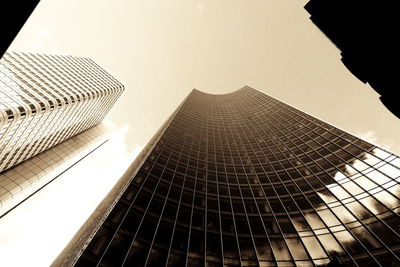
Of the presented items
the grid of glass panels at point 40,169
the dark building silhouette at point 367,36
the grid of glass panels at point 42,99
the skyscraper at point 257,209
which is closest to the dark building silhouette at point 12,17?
the dark building silhouette at point 367,36

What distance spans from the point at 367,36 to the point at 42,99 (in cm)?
7296

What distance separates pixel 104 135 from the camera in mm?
122812

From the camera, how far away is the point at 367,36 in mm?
4539

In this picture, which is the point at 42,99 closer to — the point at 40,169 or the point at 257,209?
the point at 40,169

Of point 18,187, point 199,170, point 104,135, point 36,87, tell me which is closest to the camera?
point 199,170

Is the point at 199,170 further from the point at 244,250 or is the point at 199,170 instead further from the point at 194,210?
the point at 244,250

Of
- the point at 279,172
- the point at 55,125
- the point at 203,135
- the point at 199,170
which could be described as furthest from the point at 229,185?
the point at 55,125

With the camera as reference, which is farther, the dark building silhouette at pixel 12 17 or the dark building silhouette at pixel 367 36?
the dark building silhouette at pixel 367 36

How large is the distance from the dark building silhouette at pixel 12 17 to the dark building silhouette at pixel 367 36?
5.29 meters

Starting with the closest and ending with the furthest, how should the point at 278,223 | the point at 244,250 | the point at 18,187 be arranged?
the point at 244,250 → the point at 278,223 → the point at 18,187

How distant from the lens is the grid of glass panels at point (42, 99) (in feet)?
177

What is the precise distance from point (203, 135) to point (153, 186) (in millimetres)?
29531

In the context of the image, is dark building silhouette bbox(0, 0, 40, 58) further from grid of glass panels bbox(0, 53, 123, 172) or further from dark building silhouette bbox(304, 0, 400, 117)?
grid of glass panels bbox(0, 53, 123, 172)

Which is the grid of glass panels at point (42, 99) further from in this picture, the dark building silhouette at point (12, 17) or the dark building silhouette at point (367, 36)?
the dark building silhouette at point (367, 36)
